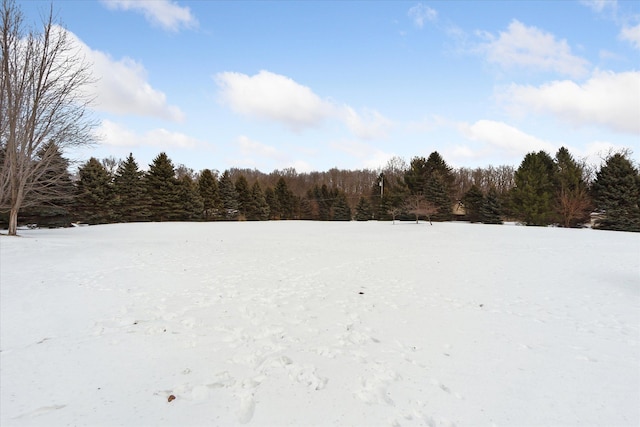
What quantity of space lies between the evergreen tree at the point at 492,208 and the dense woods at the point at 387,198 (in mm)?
100

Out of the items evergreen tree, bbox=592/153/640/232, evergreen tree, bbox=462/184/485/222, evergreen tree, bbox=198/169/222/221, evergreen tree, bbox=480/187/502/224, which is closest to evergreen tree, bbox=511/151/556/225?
→ evergreen tree, bbox=480/187/502/224

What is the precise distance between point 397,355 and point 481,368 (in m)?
0.94

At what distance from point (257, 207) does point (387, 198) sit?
1840 centimetres

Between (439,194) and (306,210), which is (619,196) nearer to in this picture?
(439,194)

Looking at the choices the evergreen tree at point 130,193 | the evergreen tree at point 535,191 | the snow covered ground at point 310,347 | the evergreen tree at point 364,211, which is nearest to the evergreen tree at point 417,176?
the evergreen tree at point 364,211

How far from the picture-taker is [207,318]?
4875 millimetres

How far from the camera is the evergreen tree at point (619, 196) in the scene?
88.4 ft

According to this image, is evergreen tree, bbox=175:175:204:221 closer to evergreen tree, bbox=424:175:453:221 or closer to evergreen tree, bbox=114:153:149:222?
evergreen tree, bbox=114:153:149:222

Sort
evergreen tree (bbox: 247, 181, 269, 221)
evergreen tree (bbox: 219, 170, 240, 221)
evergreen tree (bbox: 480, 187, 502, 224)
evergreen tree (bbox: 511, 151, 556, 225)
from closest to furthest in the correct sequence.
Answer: evergreen tree (bbox: 511, 151, 556, 225), evergreen tree (bbox: 480, 187, 502, 224), evergreen tree (bbox: 219, 170, 240, 221), evergreen tree (bbox: 247, 181, 269, 221)

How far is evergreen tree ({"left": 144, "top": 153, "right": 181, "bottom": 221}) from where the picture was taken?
31578mm

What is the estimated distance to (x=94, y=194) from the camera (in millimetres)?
26594

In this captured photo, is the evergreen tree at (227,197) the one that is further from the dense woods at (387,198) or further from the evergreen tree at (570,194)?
the evergreen tree at (570,194)

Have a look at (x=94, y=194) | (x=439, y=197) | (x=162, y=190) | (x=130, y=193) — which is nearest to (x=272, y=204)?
(x=162, y=190)

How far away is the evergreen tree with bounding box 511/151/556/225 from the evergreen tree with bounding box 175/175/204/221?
36.0 meters
